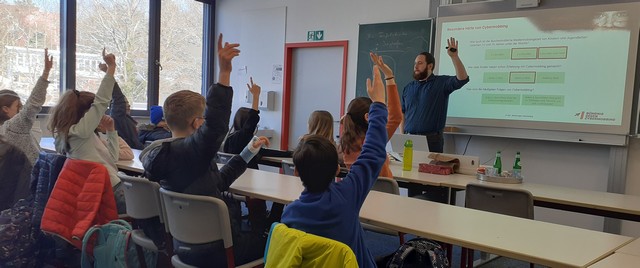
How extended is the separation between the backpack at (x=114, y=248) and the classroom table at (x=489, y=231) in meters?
0.60

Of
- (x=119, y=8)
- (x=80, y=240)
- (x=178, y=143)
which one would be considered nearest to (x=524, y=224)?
(x=178, y=143)

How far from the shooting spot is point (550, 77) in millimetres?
4273

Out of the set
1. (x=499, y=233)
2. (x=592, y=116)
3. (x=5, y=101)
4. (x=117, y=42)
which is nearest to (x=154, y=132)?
(x=5, y=101)

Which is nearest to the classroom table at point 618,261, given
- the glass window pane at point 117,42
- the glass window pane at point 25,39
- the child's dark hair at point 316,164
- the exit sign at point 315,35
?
the child's dark hair at point 316,164

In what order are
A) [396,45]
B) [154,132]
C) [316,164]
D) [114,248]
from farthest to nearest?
1. [396,45]
2. [154,132]
3. [114,248]
4. [316,164]

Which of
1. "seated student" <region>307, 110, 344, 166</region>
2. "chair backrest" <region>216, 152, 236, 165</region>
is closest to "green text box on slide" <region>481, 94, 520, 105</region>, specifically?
"seated student" <region>307, 110, 344, 166</region>

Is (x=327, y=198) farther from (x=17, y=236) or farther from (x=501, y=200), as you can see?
(x=17, y=236)

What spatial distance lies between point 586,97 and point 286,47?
377 centimetres

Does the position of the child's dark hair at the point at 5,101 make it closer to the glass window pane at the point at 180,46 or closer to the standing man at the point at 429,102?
the standing man at the point at 429,102

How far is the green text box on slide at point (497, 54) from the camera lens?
4.49 meters

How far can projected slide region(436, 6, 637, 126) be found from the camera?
3.96m

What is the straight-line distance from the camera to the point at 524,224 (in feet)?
6.09

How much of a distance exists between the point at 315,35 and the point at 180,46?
221cm

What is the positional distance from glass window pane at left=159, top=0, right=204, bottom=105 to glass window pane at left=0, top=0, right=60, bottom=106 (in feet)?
4.77
